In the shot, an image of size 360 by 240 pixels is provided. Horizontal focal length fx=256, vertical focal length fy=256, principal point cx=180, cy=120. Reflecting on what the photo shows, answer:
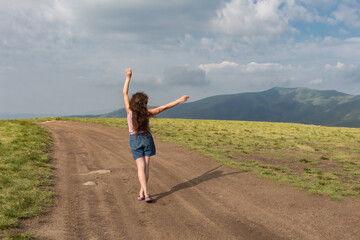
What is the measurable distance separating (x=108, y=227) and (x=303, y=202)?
5711mm

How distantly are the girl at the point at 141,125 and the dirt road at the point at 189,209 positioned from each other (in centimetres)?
98

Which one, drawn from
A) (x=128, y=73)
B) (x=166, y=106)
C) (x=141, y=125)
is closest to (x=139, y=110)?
(x=141, y=125)

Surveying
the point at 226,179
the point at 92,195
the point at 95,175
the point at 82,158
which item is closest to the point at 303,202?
the point at 226,179

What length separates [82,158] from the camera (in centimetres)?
1355

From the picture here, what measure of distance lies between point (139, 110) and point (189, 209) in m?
3.06

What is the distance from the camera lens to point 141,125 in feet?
23.9

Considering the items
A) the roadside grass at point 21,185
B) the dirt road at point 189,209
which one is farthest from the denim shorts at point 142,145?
the roadside grass at point 21,185

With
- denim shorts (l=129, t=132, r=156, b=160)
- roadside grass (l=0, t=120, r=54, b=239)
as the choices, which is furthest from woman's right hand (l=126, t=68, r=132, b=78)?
roadside grass (l=0, t=120, r=54, b=239)

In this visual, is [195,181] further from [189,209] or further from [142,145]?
[142,145]

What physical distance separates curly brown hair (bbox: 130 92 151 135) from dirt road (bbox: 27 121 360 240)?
90.8 inches

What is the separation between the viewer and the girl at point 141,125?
714 centimetres

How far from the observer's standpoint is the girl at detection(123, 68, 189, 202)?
714 centimetres

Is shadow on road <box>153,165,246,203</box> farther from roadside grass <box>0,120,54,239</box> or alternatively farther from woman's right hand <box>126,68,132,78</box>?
woman's right hand <box>126,68,132,78</box>

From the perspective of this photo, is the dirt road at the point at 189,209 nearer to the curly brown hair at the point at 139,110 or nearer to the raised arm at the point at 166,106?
the curly brown hair at the point at 139,110
